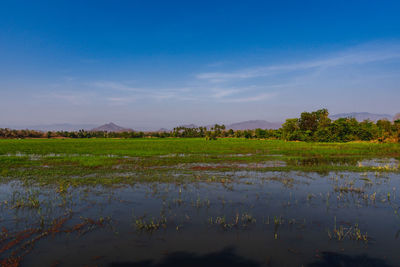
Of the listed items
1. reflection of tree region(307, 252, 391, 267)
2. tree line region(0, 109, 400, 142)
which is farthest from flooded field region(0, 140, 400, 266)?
tree line region(0, 109, 400, 142)

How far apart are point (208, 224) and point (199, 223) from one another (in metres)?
0.29

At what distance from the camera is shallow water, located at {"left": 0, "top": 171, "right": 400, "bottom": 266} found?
531 centimetres

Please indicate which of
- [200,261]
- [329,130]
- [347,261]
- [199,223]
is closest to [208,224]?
[199,223]

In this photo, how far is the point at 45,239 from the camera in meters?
5.97

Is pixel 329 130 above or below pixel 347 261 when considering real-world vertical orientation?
above

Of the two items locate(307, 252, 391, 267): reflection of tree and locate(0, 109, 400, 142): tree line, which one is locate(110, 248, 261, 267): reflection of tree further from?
locate(0, 109, 400, 142): tree line

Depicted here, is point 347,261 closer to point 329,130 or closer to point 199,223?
point 199,223

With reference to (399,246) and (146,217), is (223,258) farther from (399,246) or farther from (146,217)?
(399,246)

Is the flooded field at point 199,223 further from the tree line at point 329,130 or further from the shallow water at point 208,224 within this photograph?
the tree line at point 329,130

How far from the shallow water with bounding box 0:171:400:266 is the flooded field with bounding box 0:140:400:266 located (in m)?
0.03

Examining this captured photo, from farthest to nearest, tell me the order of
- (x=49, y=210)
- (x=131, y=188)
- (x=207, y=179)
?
(x=207, y=179), (x=131, y=188), (x=49, y=210)

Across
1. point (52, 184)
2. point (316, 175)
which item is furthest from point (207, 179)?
point (52, 184)

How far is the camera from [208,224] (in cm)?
698

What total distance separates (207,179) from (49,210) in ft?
25.4
